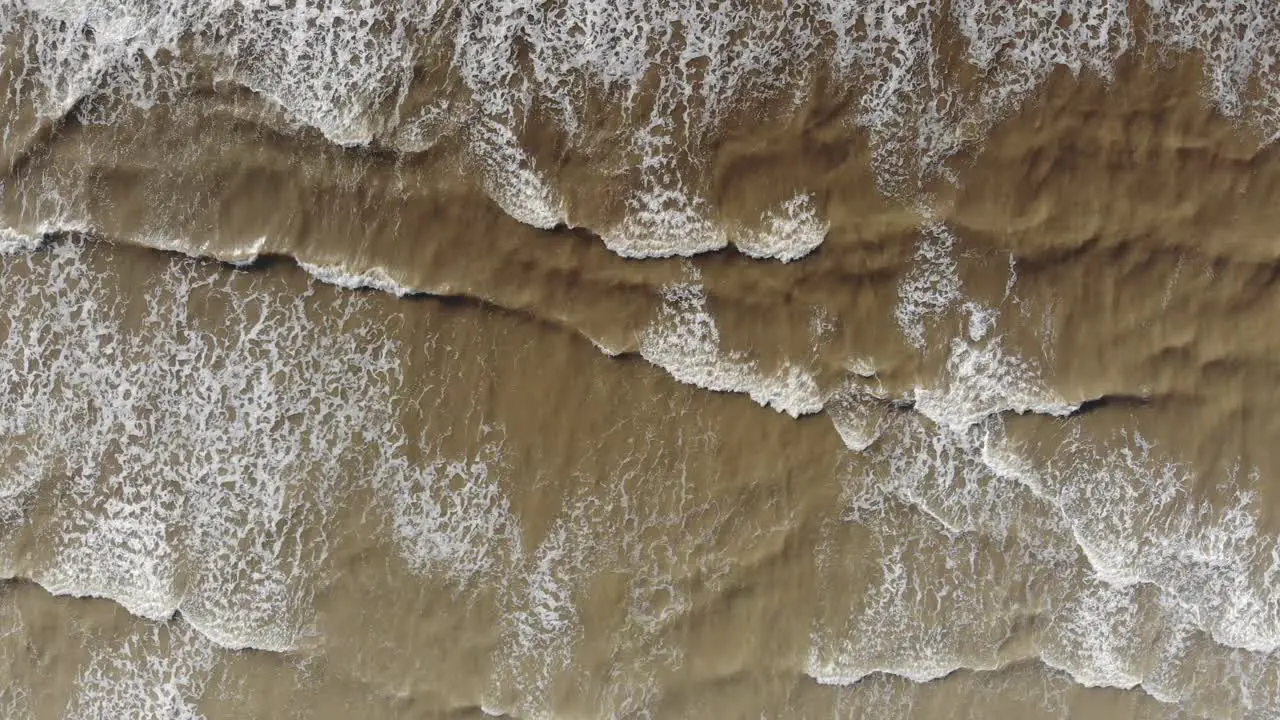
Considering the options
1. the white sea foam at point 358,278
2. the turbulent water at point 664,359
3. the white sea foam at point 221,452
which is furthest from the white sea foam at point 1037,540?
the white sea foam at point 221,452

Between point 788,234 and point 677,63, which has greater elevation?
point 677,63

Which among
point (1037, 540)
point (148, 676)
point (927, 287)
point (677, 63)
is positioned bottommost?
point (148, 676)

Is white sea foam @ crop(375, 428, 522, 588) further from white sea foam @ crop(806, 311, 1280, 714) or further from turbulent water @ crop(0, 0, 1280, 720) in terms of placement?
white sea foam @ crop(806, 311, 1280, 714)

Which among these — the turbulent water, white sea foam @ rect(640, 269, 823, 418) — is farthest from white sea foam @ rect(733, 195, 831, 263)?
white sea foam @ rect(640, 269, 823, 418)

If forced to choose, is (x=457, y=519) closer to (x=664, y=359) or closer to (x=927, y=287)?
(x=664, y=359)

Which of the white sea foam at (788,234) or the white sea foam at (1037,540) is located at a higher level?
the white sea foam at (788,234)

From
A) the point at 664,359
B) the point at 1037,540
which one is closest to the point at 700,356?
the point at 664,359

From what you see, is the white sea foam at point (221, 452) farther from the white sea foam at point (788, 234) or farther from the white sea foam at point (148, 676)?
the white sea foam at point (788, 234)

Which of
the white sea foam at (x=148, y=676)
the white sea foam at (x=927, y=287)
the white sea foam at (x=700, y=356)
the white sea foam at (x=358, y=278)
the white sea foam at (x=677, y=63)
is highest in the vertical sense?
the white sea foam at (x=677, y=63)
